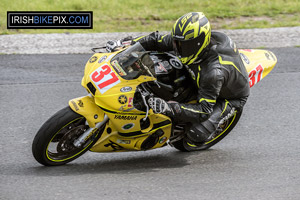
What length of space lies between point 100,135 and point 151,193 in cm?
74

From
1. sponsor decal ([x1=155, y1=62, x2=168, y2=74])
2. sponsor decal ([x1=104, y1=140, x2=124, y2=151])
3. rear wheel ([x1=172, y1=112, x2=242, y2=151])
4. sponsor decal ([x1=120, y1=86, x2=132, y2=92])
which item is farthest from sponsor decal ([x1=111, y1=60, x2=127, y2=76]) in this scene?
rear wheel ([x1=172, y1=112, x2=242, y2=151])

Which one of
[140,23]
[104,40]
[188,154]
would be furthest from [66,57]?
[188,154]

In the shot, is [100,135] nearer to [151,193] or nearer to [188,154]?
[151,193]

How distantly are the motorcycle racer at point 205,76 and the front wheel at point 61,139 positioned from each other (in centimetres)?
72

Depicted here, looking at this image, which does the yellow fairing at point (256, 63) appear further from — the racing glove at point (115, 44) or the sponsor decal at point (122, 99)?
the sponsor decal at point (122, 99)

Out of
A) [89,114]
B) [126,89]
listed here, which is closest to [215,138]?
[126,89]

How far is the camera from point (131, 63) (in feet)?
16.3

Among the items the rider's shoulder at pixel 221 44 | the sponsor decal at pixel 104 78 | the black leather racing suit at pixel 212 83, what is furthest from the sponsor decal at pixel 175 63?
the sponsor decal at pixel 104 78

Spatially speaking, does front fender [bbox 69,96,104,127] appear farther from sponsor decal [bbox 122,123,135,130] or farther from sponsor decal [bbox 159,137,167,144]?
sponsor decal [bbox 159,137,167,144]

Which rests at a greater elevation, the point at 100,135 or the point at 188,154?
the point at 100,135

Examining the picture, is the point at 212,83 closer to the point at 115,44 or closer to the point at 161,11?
the point at 115,44

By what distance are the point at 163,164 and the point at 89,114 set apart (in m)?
1.01

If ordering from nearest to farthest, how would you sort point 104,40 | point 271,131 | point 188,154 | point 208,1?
point 188,154
point 271,131
point 104,40
point 208,1

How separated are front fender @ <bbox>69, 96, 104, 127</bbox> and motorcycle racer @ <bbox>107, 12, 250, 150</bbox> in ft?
1.69
